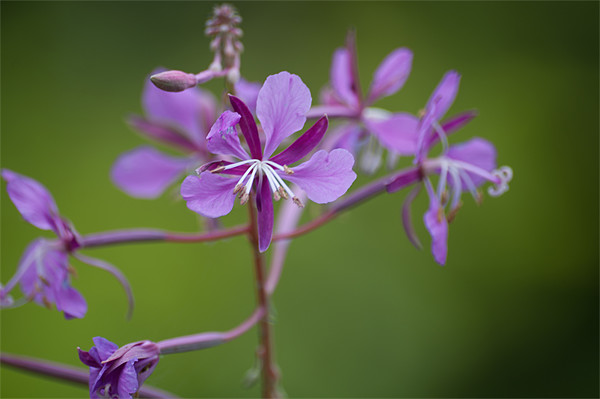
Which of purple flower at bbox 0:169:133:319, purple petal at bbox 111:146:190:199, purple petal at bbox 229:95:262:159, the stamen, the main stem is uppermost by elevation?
purple petal at bbox 229:95:262:159

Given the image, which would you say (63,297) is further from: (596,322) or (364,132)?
(596,322)

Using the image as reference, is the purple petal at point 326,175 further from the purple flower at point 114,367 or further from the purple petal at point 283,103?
the purple flower at point 114,367

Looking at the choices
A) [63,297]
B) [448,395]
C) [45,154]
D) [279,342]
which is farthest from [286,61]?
[63,297]

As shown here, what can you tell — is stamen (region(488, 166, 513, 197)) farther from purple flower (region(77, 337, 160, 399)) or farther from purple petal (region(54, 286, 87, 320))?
purple petal (region(54, 286, 87, 320))

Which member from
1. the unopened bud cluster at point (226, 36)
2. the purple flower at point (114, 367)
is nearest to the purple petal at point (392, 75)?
the unopened bud cluster at point (226, 36)

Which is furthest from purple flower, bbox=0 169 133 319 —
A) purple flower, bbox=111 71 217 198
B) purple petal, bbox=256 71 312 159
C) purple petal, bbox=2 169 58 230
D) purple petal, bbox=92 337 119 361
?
purple petal, bbox=256 71 312 159

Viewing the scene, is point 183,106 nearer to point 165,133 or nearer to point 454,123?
point 165,133
